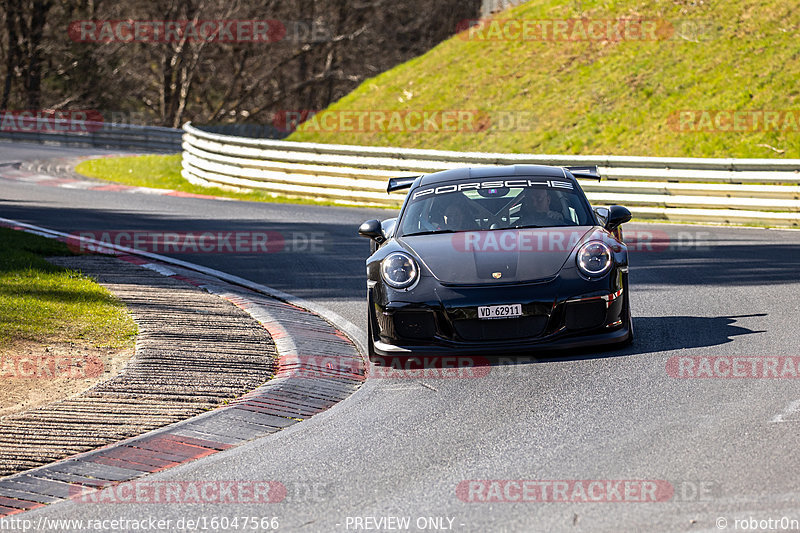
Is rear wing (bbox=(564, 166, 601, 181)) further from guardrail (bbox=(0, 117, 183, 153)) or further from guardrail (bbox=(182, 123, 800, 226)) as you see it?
guardrail (bbox=(0, 117, 183, 153))

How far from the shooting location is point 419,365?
7961 millimetres

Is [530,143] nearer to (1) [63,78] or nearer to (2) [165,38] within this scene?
(2) [165,38]

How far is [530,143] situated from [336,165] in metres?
5.66

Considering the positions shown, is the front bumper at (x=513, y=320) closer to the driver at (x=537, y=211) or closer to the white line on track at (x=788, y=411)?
the driver at (x=537, y=211)

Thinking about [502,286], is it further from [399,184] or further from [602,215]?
[399,184]

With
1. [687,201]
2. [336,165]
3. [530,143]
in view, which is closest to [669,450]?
[687,201]

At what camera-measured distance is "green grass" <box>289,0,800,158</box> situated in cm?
2247

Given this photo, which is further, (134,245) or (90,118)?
(90,118)

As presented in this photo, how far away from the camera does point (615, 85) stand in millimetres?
25688

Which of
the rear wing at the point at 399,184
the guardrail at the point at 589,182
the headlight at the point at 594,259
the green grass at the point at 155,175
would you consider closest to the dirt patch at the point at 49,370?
the rear wing at the point at 399,184

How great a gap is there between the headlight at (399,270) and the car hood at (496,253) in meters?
0.12

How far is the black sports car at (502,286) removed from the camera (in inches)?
296

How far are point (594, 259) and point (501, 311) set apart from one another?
854mm

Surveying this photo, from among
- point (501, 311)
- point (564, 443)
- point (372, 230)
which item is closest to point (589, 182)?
point (372, 230)
